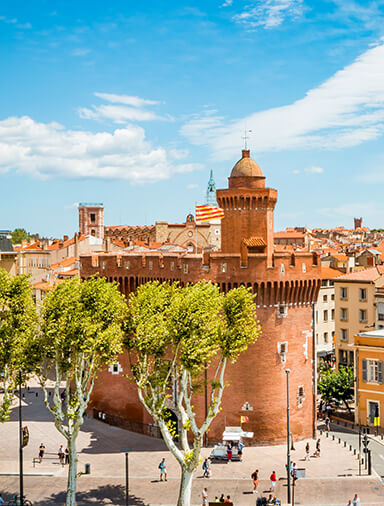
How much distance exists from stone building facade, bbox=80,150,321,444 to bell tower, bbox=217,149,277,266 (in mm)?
82

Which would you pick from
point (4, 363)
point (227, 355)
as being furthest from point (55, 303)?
point (227, 355)

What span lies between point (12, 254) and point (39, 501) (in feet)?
115

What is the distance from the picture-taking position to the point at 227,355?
34.9 metres

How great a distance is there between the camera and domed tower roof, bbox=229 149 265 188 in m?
51.8

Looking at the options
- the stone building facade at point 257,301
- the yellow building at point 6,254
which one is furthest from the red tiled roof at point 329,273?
the yellow building at point 6,254

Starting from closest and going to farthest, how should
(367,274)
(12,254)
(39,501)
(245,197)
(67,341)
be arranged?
(67,341), (39,501), (245,197), (12,254), (367,274)

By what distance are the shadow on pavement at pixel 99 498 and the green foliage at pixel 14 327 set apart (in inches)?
222

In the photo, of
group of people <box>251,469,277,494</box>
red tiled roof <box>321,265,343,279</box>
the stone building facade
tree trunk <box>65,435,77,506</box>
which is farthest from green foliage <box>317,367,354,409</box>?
tree trunk <box>65,435,77,506</box>

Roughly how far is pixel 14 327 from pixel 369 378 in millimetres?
30713

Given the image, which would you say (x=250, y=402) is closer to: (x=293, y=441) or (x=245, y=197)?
(x=293, y=441)

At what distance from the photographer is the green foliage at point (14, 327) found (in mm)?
34969

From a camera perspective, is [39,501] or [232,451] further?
[232,451]

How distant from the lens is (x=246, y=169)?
51.9m

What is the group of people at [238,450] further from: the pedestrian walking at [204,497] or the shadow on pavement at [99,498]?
the shadow on pavement at [99,498]
